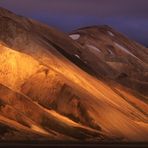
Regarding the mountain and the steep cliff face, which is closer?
the mountain

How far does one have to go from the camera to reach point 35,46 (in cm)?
11625

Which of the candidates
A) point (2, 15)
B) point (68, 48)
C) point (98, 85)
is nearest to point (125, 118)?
point (98, 85)

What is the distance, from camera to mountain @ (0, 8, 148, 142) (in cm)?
8950

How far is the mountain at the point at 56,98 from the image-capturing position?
294 feet

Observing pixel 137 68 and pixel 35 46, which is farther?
pixel 137 68

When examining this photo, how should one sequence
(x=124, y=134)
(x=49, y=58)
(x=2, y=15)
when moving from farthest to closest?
(x=2, y=15)
(x=49, y=58)
(x=124, y=134)

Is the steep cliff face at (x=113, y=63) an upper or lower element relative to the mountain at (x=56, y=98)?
upper

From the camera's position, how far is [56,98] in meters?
101

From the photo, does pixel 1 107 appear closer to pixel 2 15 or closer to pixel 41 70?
pixel 41 70

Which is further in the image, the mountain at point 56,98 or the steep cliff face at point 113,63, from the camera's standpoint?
the steep cliff face at point 113,63

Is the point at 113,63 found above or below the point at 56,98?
above

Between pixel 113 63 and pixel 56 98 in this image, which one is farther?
pixel 113 63

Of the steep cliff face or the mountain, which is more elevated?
the steep cliff face

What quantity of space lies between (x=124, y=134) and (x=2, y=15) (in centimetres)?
3961
